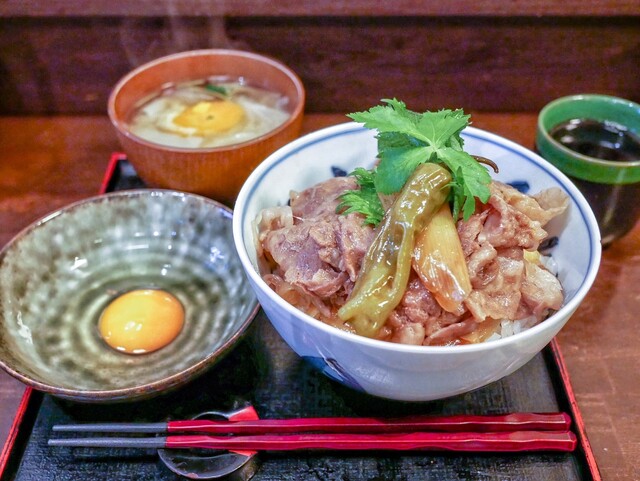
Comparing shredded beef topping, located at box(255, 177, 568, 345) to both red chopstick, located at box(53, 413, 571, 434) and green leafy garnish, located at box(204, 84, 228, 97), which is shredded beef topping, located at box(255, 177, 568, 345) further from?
green leafy garnish, located at box(204, 84, 228, 97)

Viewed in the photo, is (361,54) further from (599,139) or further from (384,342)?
(384,342)

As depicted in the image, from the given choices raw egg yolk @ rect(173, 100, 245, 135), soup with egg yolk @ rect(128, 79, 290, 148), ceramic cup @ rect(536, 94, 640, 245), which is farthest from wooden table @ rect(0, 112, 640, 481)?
raw egg yolk @ rect(173, 100, 245, 135)

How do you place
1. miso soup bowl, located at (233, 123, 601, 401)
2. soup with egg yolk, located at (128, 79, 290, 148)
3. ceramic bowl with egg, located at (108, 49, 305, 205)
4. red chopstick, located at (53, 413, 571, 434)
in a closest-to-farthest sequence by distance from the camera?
miso soup bowl, located at (233, 123, 601, 401), red chopstick, located at (53, 413, 571, 434), ceramic bowl with egg, located at (108, 49, 305, 205), soup with egg yolk, located at (128, 79, 290, 148)

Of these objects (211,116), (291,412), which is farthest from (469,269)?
(211,116)

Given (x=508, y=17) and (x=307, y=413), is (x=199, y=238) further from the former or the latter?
(x=508, y=17)

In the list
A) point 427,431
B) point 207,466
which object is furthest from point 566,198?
point 207,466

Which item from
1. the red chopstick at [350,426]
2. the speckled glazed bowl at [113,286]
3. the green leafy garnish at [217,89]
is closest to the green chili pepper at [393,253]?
the red chopstick at [350,426]
